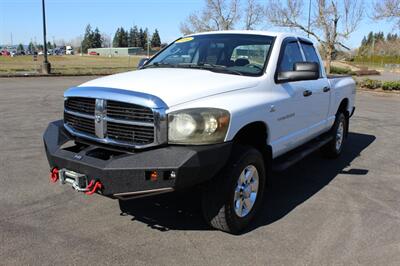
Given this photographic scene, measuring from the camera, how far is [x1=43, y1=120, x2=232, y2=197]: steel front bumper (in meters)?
3.23

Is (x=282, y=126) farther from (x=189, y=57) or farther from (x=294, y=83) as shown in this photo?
(x=189, y=57)

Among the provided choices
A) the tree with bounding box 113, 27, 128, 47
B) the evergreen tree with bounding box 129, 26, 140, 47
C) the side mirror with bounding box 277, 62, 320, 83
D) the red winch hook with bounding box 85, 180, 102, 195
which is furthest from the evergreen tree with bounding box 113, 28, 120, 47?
the red winch hook with bounding box 85, 180, 102, 195

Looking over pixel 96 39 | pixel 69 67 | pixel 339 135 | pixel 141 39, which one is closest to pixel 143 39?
pixel 141 39

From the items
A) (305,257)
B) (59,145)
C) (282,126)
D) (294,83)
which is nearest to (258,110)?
(282,126)

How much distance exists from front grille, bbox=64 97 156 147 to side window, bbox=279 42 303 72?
6.30ft

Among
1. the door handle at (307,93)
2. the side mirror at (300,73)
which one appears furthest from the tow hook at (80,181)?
the door handle at (307,93)

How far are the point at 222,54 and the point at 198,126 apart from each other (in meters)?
1.71

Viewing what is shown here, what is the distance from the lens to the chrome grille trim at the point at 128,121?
337 cm

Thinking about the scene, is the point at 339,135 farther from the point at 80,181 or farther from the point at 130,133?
the point at 80,181

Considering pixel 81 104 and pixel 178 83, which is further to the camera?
pixel 81 104

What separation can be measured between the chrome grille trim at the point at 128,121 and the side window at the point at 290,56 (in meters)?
1.87

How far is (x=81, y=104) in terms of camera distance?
12.9 feet

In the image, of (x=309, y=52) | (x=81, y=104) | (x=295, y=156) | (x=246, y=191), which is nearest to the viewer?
(x=81, y=104)

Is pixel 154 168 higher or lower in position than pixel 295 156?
higher
